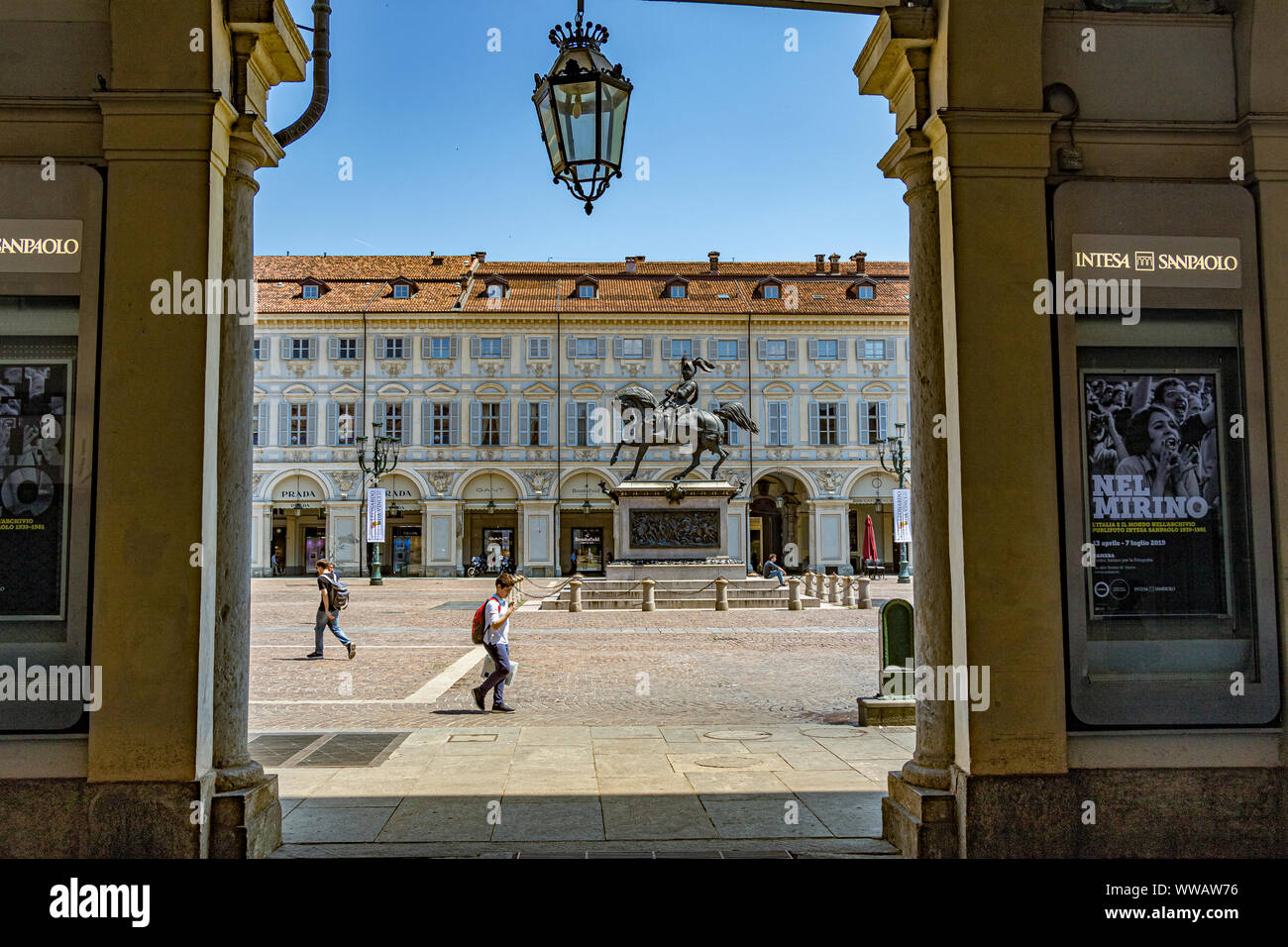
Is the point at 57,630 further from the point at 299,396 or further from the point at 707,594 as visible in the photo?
the point at 299,396

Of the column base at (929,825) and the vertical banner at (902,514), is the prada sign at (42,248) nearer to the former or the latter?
the column base at (929,825)

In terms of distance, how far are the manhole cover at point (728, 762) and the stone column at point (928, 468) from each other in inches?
83.6

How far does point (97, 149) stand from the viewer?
16.8ft

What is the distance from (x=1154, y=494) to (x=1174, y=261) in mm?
1225

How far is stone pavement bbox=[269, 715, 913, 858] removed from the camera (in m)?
5.39

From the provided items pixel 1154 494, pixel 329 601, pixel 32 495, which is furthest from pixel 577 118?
pixel 329 601

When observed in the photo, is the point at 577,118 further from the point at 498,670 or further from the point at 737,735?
the point at 498,670

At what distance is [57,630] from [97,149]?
2405 millimetres

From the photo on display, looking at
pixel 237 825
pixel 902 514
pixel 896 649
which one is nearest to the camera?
pixel 237 825

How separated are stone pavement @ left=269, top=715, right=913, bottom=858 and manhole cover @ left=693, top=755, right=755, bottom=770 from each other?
22 millimetres

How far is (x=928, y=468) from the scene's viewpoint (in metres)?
5.36

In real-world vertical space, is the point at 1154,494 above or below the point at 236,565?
above

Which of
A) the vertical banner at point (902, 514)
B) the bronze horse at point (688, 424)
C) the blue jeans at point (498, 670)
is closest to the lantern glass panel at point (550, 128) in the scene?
the blue jeans at point (498, 670)
